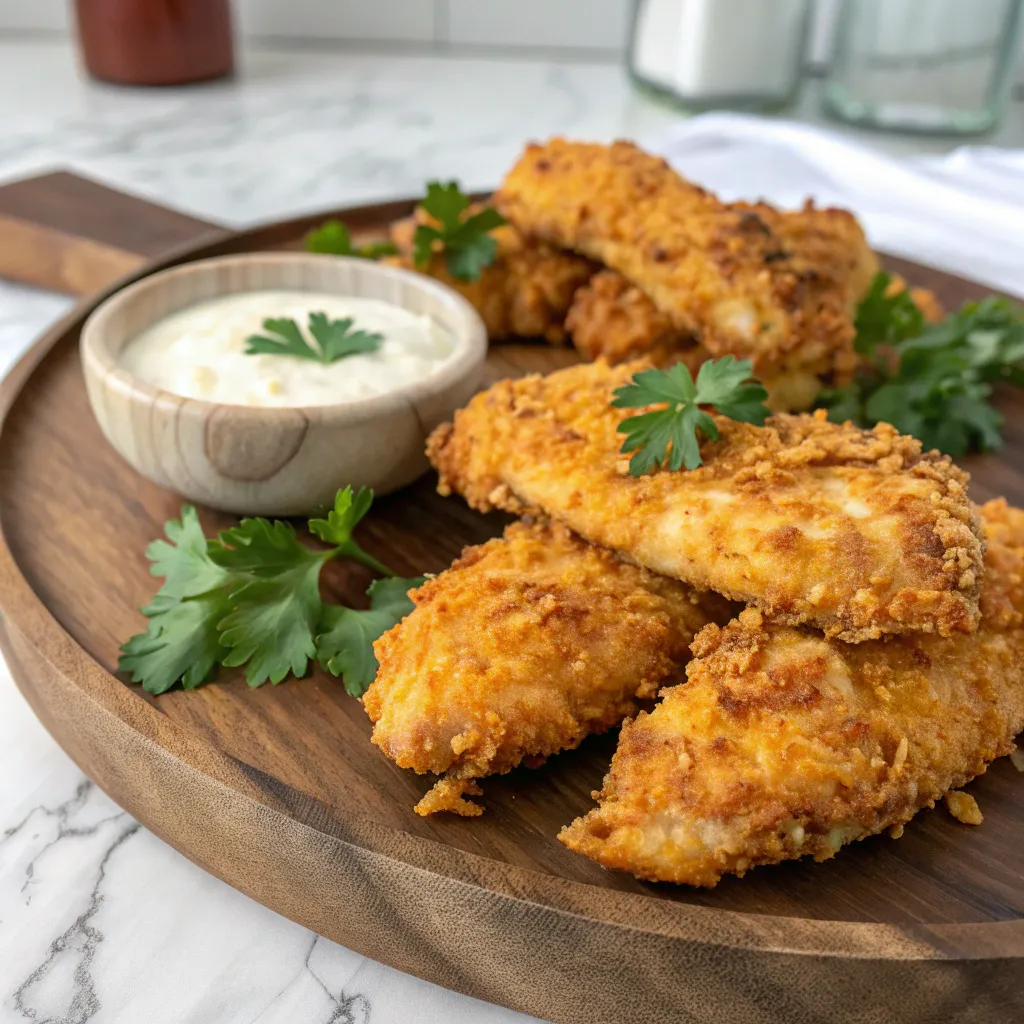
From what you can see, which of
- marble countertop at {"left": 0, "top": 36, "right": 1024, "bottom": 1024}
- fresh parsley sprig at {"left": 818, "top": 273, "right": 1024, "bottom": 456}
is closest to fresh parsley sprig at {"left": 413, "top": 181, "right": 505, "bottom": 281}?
fresh parsley sprig at {"left": 818, "top": 273, "right": 1024, "bottom": 456}

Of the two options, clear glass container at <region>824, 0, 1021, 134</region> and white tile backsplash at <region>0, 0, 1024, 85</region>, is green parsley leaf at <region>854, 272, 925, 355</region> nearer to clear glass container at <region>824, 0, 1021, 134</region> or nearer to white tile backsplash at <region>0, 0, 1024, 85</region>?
clear glass container at <region>824, 0, 1021, 134</region>

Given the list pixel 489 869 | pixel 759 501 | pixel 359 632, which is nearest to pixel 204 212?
pixel 359 632

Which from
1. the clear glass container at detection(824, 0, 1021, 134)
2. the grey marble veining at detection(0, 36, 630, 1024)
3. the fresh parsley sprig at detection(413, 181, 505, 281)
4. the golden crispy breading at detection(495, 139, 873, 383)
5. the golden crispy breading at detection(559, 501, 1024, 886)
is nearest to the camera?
the golden crispy breading at detection(559, 501, 1024, 886)

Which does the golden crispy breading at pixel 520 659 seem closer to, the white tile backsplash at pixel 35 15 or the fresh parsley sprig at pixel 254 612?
the fresh parsley sprig at pixel 254 612

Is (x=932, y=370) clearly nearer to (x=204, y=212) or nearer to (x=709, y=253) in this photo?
(x=709, y=253)

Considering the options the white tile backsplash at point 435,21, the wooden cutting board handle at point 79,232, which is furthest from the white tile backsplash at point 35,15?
the wooden cutting board handle at point 79,232

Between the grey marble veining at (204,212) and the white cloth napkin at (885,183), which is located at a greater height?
the white cloth napkin at (885,183)
